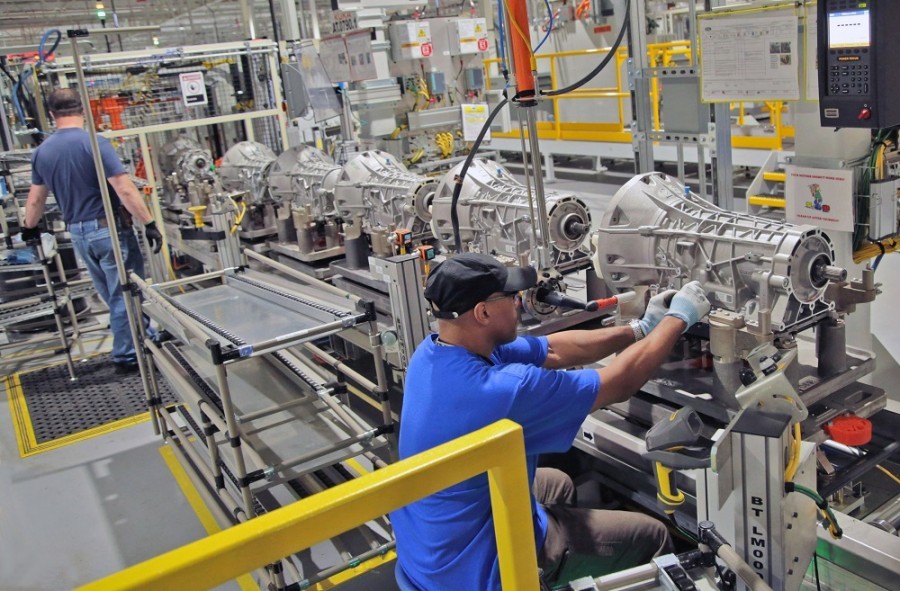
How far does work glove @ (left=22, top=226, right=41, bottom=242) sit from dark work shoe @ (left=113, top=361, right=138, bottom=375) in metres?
1.12

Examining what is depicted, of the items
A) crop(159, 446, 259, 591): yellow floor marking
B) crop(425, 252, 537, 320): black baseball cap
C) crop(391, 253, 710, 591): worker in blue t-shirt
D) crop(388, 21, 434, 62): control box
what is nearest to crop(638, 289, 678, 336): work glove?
crop(391, 253, 710, 591): worker in blue t-shirt

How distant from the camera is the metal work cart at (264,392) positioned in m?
3.08

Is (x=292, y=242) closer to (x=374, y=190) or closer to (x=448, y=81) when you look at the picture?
(x=374, y=190)

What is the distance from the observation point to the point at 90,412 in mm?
5469

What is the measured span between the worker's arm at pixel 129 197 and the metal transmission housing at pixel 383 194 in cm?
139

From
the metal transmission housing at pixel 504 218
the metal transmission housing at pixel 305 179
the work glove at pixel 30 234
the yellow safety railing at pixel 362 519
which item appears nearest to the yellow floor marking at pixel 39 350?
the work glove at pixel 30 234

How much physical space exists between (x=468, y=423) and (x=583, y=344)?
778 mm

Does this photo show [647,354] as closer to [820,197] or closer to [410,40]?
[820,197]

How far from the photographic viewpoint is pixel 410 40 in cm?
620

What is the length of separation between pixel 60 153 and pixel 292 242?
5.79 feet

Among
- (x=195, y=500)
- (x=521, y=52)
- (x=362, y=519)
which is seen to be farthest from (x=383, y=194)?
(x=362, y=519)

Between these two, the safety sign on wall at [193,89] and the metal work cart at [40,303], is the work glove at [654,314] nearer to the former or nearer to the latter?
the metal work cart at [40,303]

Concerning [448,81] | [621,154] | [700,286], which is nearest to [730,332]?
[700,286]

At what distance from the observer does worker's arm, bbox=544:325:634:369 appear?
2.78 metres
